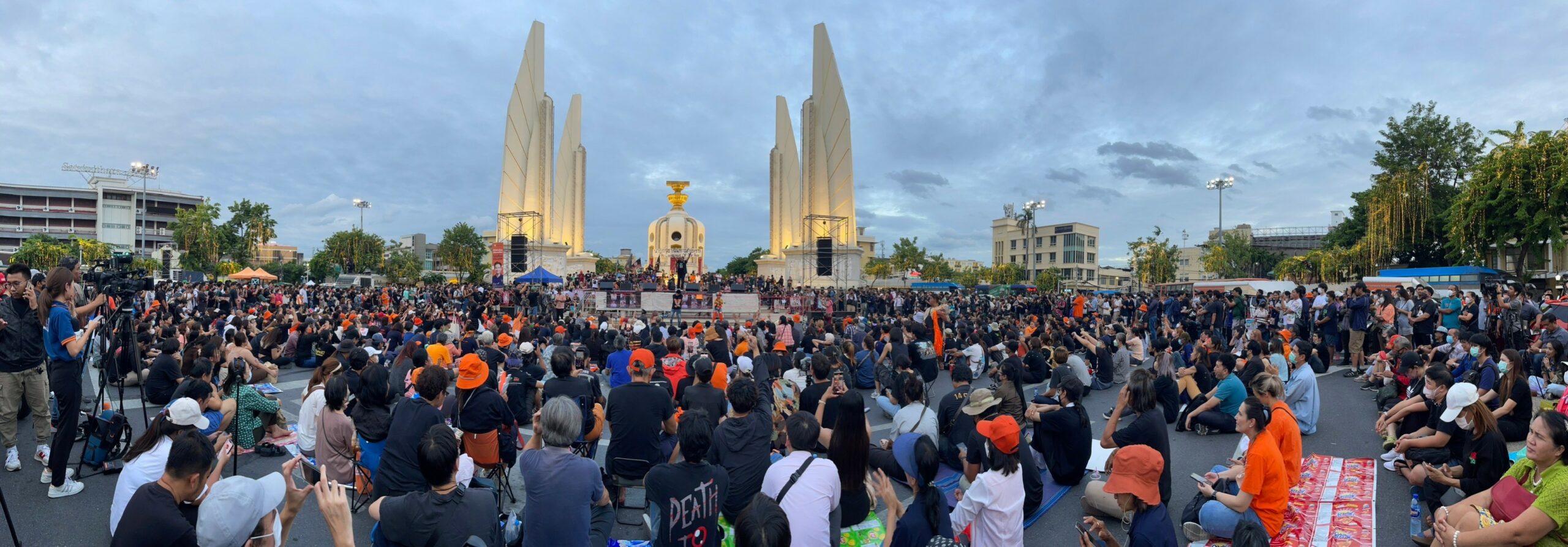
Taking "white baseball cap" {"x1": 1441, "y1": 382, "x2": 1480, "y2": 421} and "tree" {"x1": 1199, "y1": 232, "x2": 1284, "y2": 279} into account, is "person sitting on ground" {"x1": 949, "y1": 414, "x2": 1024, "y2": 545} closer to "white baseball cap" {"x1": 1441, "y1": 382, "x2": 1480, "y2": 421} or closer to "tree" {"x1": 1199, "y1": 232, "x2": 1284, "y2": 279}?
"white baseball cap" {"x1": 1441, "y1": 382, "x2": 1480, "y2": 421}

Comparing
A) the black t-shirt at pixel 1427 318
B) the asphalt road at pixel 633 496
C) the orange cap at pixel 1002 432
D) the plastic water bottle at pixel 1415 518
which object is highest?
the black t-shirt at pixel 1427 318

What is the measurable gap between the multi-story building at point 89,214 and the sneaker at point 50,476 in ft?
246

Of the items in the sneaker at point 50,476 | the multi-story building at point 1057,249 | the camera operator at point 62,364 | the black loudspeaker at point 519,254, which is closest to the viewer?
the camera operator at point 62,364

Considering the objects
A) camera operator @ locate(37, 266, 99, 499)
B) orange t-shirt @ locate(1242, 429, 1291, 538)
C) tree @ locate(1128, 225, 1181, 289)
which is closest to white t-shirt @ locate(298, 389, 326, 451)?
camera operator @ locate(37, 266, 99, 499)

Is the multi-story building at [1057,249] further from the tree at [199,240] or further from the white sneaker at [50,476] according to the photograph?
the white sneaker at [50,476]

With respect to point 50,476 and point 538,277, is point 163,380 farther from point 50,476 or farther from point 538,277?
point 538,277

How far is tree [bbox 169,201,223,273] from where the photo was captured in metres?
50.3

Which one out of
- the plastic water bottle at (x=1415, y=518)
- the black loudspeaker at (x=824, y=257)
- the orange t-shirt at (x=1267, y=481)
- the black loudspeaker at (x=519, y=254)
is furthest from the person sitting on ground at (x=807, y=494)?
the black loudspeaker at (x=519, y=254)

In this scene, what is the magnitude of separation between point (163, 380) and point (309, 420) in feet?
11.6

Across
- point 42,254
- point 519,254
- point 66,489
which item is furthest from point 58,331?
point 42,254

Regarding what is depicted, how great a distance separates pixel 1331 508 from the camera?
552 cm

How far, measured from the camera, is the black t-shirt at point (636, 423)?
511 cm

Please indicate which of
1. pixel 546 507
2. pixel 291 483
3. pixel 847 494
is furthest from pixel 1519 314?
pixel 291 483

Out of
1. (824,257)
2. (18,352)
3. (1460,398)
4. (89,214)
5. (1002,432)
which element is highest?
(89,214)
